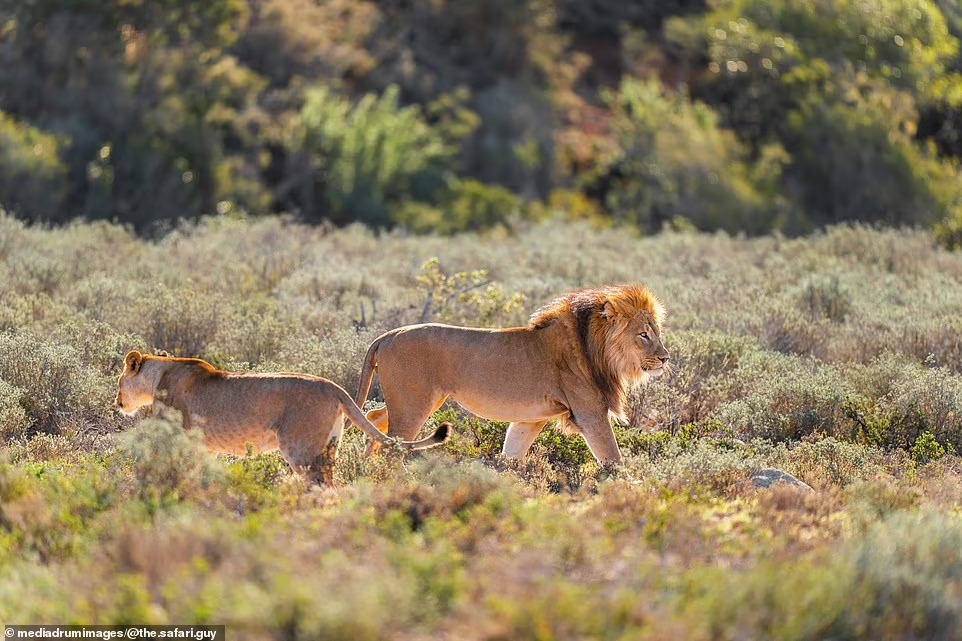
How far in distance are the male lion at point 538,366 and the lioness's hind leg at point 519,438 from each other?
0.20 m

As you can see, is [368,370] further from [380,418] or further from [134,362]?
[134,362]

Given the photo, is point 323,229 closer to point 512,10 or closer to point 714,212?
point 714,212

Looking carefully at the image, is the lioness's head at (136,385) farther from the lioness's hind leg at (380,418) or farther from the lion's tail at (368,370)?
the lioness's hind leg at (380,418)

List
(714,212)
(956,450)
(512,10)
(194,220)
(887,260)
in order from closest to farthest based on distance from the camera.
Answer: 1. (956,450)
2. (887,260)
3. (194,220)
4. (714,212)
5. (512,10)

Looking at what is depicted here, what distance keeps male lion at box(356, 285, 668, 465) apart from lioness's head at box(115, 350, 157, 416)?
4.18ft

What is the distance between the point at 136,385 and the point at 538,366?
249cm

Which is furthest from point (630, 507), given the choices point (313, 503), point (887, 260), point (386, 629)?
point (887, 260)

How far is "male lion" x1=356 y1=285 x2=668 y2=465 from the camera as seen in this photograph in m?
8.66

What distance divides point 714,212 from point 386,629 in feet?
66.9

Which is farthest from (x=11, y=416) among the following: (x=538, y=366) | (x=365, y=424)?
(x=538, y=366)

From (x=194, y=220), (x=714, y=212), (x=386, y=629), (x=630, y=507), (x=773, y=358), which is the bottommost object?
(x=714, y=212)

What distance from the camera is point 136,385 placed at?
859 centimetres

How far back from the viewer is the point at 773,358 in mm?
Answer: 12078

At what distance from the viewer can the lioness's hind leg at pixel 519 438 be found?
928cm
